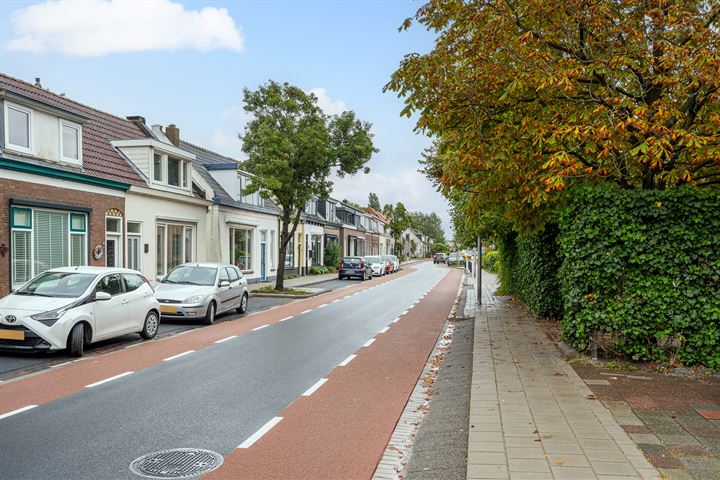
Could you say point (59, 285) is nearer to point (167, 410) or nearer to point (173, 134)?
point (167, 410)

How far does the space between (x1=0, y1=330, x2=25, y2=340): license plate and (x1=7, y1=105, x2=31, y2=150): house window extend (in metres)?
7.49

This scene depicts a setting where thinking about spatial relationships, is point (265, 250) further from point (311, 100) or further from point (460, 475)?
point (460, 475)

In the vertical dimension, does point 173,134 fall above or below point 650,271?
above

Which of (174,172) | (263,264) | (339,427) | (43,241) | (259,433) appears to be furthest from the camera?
(263,264)

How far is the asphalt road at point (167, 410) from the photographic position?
513 cm

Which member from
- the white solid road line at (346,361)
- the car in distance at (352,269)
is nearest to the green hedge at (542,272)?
the white solid road line at (346,361)

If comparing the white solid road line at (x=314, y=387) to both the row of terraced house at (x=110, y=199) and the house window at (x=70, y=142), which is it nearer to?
the row of terraced house at (x=110, y=199)

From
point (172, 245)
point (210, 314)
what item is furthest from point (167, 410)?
point (172, 245)

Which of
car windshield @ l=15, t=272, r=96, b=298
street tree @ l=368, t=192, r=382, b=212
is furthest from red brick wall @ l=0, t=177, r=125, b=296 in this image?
street tree @ l=368, t=192, r=382, b=212

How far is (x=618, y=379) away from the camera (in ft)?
25.3

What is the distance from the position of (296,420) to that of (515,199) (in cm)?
577

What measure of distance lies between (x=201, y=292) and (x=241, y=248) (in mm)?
14541

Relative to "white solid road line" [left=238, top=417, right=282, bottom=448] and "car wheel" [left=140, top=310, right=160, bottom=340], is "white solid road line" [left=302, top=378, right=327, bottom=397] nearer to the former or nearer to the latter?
"white solid road line" [left=238, top=417, right=282, bottom=448]

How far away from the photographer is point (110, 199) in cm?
1880
